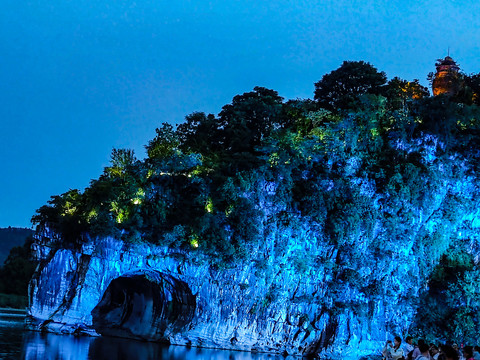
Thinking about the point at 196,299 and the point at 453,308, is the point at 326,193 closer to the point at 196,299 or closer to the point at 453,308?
the point at 196,299

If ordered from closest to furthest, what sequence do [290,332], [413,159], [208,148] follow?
[290,332] < [413,159] < [208,148]

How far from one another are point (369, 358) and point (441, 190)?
372 inches

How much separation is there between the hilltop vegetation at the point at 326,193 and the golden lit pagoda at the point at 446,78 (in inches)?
365

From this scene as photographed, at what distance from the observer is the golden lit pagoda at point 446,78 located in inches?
1635

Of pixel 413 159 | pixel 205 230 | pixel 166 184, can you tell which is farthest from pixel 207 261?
pixel 413 159

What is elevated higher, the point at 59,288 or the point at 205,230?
the point at 205,230

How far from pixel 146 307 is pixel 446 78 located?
26.1 m

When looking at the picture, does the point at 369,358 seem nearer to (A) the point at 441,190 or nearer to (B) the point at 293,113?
(A) the point at 441,190

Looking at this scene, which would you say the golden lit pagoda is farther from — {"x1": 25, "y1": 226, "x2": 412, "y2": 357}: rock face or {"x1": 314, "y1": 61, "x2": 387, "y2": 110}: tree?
{"x1": 25, "y1": 226, "x2": 412, "y2": 357}: rock face

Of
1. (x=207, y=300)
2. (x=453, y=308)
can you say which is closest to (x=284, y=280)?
(x=207, y=300)

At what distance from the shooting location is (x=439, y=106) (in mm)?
31828

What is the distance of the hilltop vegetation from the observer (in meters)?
28.4

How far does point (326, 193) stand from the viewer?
30.2 meters

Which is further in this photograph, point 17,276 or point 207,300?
point 17,276
